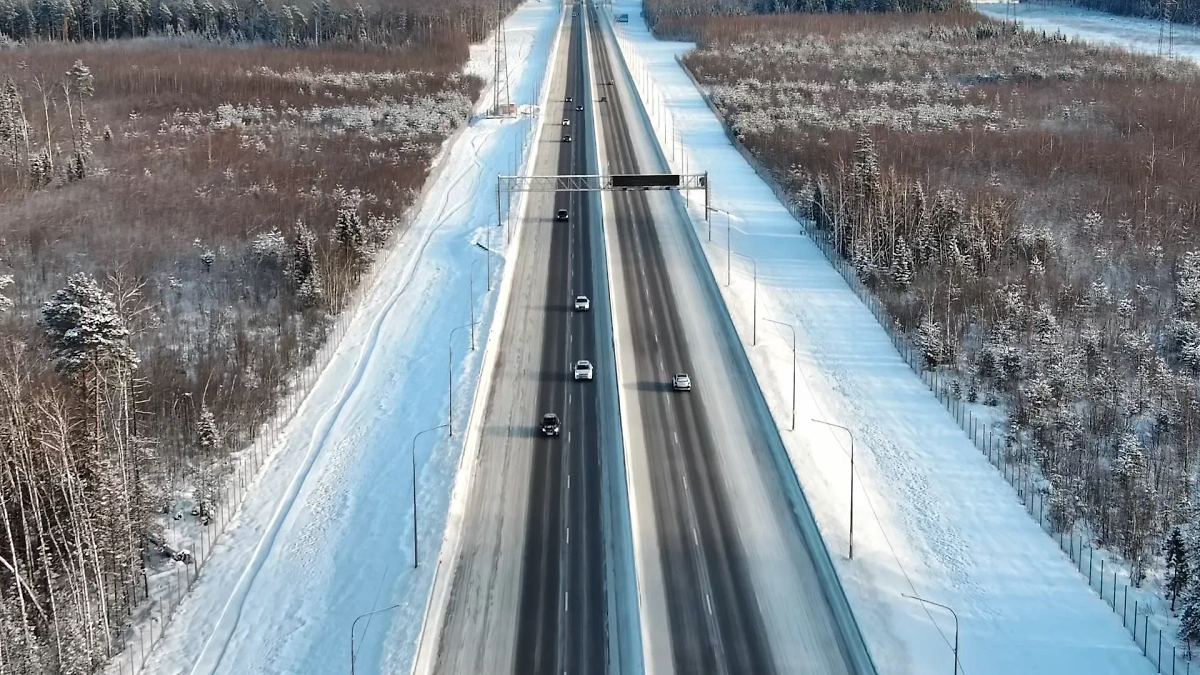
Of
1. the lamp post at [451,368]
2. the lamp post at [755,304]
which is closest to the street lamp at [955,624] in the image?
the lamp post at [451,368]

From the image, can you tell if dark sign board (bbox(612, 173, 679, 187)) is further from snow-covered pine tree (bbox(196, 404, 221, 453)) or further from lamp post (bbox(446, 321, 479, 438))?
snow-covered pine tree (bbox(196, 404, 221, 453))

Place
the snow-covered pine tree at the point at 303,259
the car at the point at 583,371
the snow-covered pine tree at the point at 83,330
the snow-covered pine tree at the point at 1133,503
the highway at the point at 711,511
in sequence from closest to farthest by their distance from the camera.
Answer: the highway at the point at 711,511 → the snow-covered pine tree at the point at 1133,503 → the snow-covered pine tree at the point at 83,330 → the car at the point at 583,371 → the snow-covered pine tree at the point at 303,259

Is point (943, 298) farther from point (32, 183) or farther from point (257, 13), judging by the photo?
point (257, 13)

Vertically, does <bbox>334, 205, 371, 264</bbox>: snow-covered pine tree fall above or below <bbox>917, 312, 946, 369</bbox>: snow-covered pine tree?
above

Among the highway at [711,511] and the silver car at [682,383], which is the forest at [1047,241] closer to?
the highway at [711,511]

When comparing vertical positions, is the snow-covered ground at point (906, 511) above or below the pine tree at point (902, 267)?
below

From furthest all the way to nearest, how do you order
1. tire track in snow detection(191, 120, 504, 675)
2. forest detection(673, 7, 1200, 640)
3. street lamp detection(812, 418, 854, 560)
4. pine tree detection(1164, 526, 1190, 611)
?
forest detection(673, 7, 1200, 640), street lamp detection(812, 418, 854, 560), tire track in snow detection(191, 120, 504, 675), pine tree detection(1164, 526, 1190, 611)

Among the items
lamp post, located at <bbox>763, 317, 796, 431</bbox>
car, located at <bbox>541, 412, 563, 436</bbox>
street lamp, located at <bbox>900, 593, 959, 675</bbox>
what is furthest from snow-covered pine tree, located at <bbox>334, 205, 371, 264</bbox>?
street lamp, located at <bbox>900, 593, 959, 675</bbox>

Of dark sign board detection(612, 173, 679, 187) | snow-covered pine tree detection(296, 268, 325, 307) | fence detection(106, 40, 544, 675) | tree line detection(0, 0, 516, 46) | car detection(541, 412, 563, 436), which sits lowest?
fence detection(106, 40, 544, 675)
